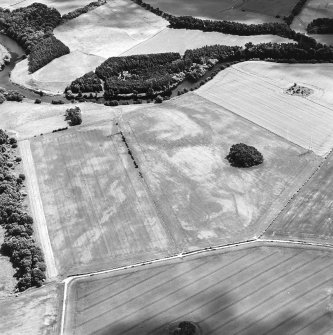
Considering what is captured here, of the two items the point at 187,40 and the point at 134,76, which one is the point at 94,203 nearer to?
the point at 134,76

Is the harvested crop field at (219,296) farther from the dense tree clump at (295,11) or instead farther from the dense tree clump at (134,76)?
the dense tree clump at (295,11)

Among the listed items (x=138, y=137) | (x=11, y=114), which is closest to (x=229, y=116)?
(x=138, y=137)

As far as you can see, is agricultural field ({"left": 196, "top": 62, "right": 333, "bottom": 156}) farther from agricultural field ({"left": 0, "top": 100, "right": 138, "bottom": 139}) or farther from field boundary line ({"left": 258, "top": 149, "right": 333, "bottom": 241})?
agricultural field ({"left": 0, "top": 100, "right": 138, "bottom": 139})

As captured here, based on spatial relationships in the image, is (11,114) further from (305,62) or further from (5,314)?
(305,62)

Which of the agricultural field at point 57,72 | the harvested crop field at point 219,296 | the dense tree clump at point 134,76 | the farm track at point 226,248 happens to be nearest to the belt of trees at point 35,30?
the agricultural field at point 57,72

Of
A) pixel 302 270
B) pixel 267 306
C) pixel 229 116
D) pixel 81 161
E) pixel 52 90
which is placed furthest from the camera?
pixel 52 90

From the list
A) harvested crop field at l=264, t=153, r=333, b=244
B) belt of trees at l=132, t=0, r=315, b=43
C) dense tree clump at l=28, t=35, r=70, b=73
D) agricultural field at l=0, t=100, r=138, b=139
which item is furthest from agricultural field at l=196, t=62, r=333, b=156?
dense tree clump at l=28, t=35, r=70, b=73
